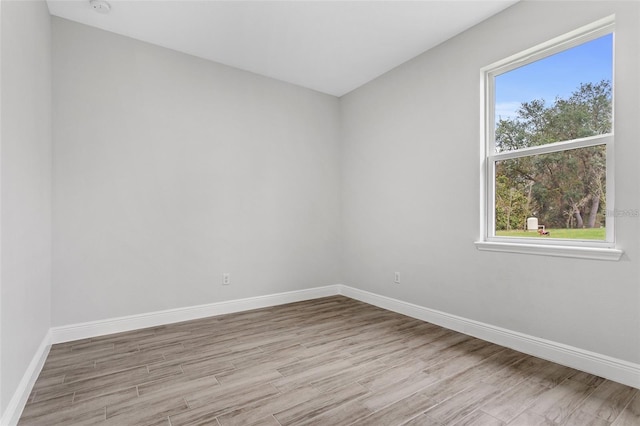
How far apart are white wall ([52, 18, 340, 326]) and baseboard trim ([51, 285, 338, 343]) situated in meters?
0.06

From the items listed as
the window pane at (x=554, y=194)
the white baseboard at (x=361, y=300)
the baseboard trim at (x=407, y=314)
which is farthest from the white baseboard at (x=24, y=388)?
the window pane at (x=554, y=194)

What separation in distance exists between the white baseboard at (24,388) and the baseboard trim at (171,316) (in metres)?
0.26

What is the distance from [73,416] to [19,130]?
1605mm

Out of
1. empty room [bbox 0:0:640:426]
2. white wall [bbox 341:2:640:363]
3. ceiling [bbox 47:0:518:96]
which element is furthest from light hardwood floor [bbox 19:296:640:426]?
ceiling [bbox 47:0:518:96]

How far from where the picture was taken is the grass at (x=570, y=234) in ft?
7.23

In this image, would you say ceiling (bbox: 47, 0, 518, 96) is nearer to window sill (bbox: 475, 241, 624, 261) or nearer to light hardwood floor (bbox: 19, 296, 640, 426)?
window sill (bbox: 475, 241, 624, 261)

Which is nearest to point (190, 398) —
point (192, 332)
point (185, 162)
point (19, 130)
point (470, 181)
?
point (192, 332)

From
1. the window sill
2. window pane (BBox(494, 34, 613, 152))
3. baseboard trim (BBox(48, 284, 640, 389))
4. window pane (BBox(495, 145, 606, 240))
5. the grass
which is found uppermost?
window pane (BBox(494, 34, 613, 152))

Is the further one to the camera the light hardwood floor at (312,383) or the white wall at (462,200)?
the white wall at (462,200)

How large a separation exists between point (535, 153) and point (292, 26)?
2.33m

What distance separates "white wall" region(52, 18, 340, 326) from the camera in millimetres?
2832

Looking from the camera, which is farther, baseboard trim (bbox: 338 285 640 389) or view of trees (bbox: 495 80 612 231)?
view of trees (bbox: 495 80 612 231)

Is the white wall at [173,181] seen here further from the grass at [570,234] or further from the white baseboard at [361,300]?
the grass at [570,234]

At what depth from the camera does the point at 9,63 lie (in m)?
1.67
